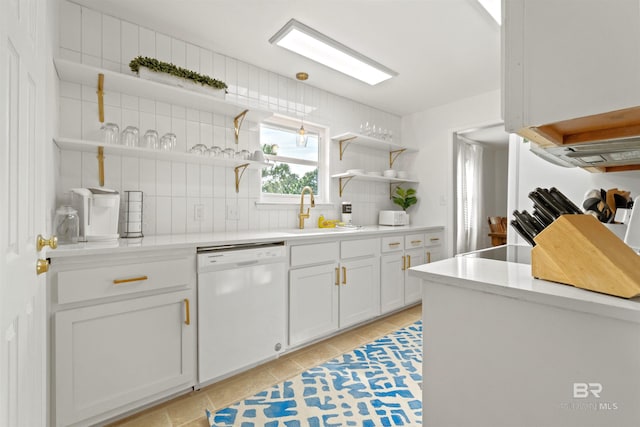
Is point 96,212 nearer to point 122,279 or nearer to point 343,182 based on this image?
point 122,279

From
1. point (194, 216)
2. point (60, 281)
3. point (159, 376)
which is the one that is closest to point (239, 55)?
point (194, 216)

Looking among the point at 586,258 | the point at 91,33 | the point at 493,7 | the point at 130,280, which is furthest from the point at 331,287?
the point at 91,33

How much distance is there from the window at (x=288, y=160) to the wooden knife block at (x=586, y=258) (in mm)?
2224

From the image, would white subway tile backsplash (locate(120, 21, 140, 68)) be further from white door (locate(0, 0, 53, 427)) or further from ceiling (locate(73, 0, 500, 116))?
white door (locate(0, 0, 53, 427))

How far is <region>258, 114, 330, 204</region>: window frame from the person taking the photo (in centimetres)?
284

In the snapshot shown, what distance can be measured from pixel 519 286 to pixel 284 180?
2.41 metres

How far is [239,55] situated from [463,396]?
2.72m

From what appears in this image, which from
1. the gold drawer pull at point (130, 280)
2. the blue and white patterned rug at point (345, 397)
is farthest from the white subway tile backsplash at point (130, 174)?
the blue and white patterned rug at point (345, 397)

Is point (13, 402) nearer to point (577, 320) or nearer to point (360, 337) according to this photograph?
point (577, 320)

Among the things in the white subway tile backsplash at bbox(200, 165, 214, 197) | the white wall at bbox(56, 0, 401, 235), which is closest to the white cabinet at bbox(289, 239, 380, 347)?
the white wall at bbox(56, 0, 401, 235)

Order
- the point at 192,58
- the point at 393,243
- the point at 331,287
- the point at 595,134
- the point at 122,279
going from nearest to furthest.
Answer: the point at 595,134, the point at 122,279, the point at 192,58, the point at 331,287, the point at 393,243

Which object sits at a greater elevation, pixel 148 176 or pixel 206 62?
pixel 206 62

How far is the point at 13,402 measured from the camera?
2.38 feet

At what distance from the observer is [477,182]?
185 inches
